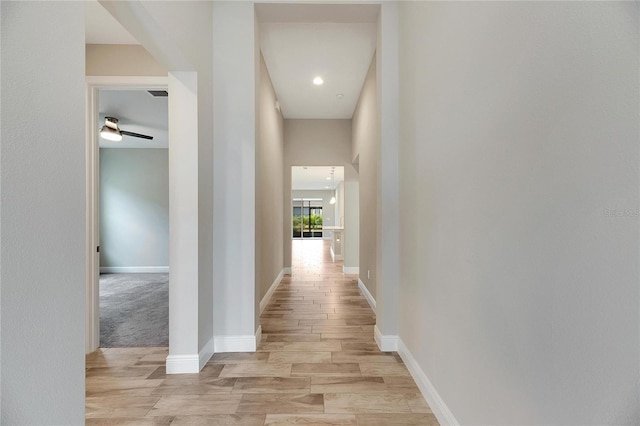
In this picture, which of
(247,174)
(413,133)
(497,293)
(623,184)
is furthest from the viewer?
(247,174)

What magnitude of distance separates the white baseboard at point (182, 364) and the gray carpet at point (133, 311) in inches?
25.9

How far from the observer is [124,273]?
6.01 meters

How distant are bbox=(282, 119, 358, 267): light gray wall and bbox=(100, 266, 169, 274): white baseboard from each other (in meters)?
3.20

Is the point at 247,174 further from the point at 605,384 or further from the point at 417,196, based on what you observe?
the point at 605,384

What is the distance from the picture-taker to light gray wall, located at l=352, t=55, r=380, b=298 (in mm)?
3346

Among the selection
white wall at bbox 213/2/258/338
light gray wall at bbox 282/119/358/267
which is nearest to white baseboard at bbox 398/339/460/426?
white wall at bbox 213/2/258/338

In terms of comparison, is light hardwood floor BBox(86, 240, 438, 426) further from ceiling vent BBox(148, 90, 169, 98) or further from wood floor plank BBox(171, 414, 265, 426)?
ceiling vent BBox(148, 90, 169, 98)

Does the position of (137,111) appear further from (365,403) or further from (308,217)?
(308,217)

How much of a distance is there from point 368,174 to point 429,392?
2532 mm

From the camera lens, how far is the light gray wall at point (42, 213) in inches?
30.8

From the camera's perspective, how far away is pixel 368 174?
11.8ft

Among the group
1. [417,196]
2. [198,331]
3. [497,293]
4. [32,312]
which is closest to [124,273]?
[198,331]

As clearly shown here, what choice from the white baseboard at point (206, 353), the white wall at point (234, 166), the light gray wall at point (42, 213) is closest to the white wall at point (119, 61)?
the white wall at point (234, 166)

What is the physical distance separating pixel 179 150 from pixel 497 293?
220 centimetres
